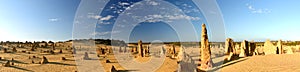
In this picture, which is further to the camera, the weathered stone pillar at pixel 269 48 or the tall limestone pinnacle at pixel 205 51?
the weathered stone pillar at pixel 269 48

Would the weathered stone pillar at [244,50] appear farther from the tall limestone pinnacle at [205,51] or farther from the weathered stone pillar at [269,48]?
the tall limestone pinnacle at [205,51]

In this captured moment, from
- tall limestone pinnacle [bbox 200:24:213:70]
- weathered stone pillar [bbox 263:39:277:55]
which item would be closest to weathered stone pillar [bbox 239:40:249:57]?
weathered stone pillar [bbox 263:39:277:55]

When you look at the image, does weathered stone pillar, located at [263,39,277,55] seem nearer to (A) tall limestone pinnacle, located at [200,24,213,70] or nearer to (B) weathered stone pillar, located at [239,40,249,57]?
(B) weathered stone pillar, located at [239,40,249,57]

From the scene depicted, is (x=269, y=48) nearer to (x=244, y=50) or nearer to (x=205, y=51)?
(x=244, y=50)

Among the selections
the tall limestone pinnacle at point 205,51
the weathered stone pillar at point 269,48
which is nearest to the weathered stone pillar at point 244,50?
the weathered stone pillar at point 269,48

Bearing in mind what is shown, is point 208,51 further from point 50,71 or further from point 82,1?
point 50,71

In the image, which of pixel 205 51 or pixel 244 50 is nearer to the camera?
pixel 205 51

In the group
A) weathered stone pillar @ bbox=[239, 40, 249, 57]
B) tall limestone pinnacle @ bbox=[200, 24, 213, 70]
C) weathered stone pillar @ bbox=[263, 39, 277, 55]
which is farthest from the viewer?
weathered stone pillar @ bbox=[263, 39, 277, 55]

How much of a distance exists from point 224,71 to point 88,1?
35.3 ft

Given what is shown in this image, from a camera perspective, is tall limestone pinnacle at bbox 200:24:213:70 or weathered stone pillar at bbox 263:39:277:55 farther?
weathered stone pillar at bbox 263:39:277:55

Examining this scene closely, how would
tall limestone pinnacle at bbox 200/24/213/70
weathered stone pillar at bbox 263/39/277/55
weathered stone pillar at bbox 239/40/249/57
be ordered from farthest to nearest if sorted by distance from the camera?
weathered stone pillar at bbox 263/39/277/55 → weathered stone pillar at bbox 239/40/249/57 → tall limestone pinnacle at bbox 200/24/213/70

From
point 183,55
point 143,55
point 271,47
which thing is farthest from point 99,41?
point 183,55

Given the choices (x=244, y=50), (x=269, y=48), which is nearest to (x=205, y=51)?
(x=244, y=50)

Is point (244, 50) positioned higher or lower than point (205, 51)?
lower
